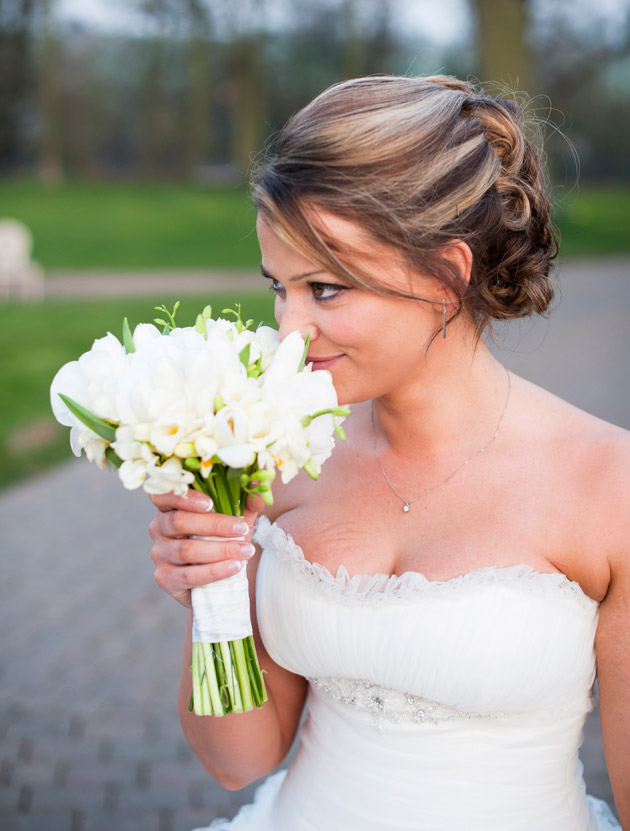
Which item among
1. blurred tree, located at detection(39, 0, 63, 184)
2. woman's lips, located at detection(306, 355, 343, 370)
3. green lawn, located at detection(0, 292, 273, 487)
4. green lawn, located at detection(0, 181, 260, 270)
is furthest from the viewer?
blurred tree, located at detection(39, 0, 63, 184)

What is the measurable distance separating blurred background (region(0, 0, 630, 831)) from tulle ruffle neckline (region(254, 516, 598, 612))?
76 cm

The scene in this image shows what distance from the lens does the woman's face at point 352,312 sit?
204 centimetres

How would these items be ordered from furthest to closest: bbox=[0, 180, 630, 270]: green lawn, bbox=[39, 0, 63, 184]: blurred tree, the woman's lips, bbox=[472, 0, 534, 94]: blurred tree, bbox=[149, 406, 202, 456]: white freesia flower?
bbox=[39, 0, 63, 184]: blurred tree < bbox=[0, 180, 630, 270]: green lawn < bbox=[472, 0, 534, 94]: blurred tree < the woman's lips < bbox=[149, 406, 202, 456]: white freesia flower

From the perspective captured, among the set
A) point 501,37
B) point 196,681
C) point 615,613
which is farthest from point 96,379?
point 501,37

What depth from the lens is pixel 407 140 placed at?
204 cm

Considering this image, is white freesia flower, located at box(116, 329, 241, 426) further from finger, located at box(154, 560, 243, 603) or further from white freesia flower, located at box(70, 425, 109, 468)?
finger, located at box(154, 560, 243, 603)

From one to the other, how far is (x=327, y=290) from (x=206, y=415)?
0.52 m

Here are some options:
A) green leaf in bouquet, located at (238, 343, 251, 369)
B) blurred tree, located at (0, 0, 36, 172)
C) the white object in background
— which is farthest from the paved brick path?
blurred tree, located at (0, 0, 36, 172)

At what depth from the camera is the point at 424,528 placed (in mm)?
2328

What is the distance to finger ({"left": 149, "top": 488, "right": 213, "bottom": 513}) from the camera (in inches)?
72.1

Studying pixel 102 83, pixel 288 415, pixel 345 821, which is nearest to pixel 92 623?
pixel 345 821

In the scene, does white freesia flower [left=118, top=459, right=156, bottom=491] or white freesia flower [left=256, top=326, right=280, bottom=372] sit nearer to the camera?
white freesia flower [left=118, top=459, right=156, bottom=491]

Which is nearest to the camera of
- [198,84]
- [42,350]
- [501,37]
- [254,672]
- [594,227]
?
[254,672]

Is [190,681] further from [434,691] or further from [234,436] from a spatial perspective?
[234,436]
